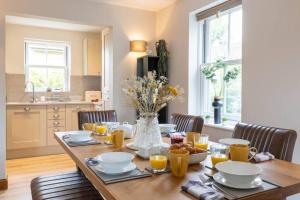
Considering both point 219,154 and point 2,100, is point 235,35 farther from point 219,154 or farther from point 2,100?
point 2,100

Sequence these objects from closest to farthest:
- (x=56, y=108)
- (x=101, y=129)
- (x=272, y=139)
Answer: (x=272, y=139) < (x=101, y=129) < (x=56, y=108)

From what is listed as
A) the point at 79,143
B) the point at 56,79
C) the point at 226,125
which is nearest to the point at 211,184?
the point at 79,143

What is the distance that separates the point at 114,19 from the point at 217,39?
1.55m

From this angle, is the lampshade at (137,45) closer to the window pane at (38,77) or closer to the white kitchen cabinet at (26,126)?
the white kitchen cabinet at (26,126)

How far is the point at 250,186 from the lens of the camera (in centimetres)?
101

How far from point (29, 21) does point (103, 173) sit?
13.6ft

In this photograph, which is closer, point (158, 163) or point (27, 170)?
point (158, 163)

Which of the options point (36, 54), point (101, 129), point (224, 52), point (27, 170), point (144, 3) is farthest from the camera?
point (36, 54)

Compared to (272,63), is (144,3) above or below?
above

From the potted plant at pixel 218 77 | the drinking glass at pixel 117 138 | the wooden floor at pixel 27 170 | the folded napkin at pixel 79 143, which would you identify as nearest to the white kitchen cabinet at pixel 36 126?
the wooden floor at pixel 27 170

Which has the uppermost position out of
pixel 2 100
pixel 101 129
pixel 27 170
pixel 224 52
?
pixel 224 52

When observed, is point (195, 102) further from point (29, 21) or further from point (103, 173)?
point (29, 21)

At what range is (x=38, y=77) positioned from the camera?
502 centimetres

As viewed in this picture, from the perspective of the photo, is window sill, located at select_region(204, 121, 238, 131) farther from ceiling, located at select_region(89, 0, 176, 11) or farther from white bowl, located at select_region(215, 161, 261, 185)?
ceiling, located at select_region(89, 0, 176, 11)
